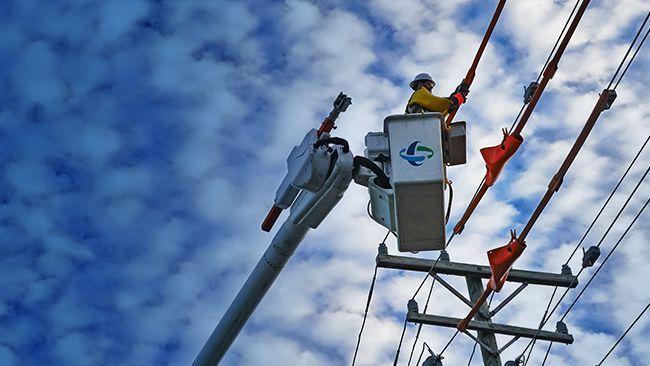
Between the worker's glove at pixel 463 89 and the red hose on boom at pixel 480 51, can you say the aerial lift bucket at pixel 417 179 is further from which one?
the worker's glove at pixel 463 89

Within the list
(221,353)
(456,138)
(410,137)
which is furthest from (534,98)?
(221,353)

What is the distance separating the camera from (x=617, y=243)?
6391mm

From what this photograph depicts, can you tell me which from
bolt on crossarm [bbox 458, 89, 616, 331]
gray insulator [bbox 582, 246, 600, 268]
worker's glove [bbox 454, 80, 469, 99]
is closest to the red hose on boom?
worker's glove [bbox 454, 80, 469, 99]

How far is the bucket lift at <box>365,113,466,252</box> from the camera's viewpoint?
12.8ft

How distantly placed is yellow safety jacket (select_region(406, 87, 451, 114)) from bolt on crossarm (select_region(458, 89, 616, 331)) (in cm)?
96

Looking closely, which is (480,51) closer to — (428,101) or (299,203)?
(428,101)

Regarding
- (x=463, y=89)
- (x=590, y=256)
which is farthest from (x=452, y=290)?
(x=463, y=89)

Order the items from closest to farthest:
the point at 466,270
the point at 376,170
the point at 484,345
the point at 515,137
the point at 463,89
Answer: the point at 376,170, the point at 515,137, the point at 463,89, the point at 484,345, the point at 466,270

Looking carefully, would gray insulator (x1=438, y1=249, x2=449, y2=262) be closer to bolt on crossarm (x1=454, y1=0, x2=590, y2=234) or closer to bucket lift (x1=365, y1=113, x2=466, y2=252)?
bolt on crossarm (x1=454, y1=0, x2=590, y2=234)

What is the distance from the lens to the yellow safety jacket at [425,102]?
16.9 feet

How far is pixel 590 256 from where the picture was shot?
6910 mm

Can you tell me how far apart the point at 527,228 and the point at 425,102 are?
137 cm

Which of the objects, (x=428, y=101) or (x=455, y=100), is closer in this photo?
(x=428, y=101)

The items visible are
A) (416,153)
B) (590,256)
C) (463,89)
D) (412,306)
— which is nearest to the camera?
(416,153)
